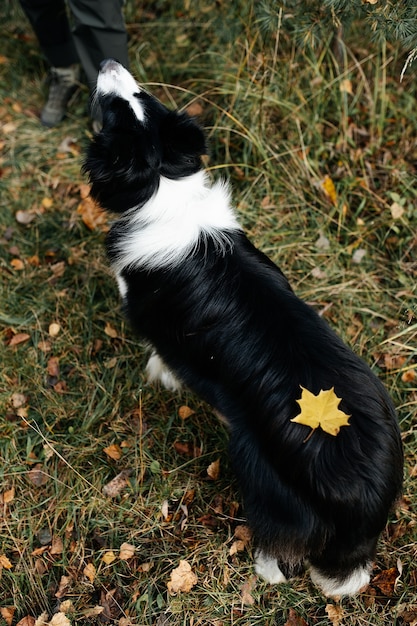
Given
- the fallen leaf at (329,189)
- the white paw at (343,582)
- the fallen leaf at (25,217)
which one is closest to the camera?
the white paw at (343,582)

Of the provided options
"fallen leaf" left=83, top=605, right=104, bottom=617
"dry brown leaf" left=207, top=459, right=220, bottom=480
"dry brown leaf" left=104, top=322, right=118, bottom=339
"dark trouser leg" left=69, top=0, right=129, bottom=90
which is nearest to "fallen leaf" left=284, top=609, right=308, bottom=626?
"dry brown leaf" left=207, top=459, right=220, bottom=480

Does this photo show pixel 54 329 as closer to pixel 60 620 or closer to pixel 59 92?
pixel 60 620

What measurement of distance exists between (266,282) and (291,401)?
1.63 ft

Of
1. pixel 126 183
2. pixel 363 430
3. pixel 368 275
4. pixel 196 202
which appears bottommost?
pixel 368 275

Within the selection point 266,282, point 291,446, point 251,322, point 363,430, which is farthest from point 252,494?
point 266,282

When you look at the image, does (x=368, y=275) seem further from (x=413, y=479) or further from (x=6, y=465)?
(x=6, y=465)

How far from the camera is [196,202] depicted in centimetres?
234

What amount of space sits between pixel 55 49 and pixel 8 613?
3433mm

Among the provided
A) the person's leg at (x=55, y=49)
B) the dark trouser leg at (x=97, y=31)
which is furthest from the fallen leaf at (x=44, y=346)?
the person's leg at (x=55, y=49)

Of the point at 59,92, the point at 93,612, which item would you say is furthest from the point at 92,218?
the point at 93,612

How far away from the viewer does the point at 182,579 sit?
7.79ft

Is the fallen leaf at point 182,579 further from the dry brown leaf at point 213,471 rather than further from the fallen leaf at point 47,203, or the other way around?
the fallen leaf at point 47,203

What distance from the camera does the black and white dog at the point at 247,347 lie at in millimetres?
1784

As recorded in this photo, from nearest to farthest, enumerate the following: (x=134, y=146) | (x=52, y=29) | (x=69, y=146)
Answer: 1. (x=134, y=146)
2. (x=52, y=29)
3. (x=69, y=146)
